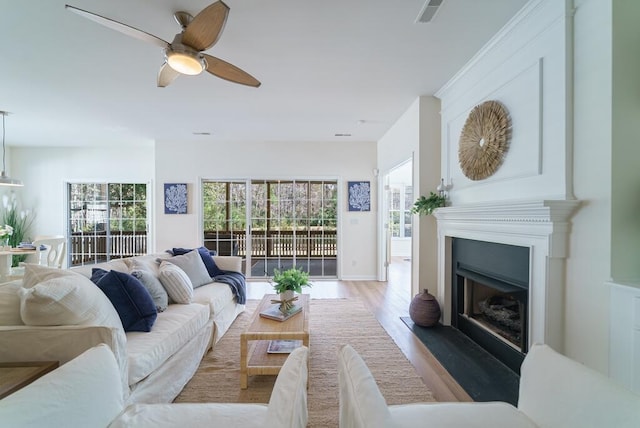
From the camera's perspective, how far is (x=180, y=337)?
6.57ft

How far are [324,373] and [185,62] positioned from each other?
8.46ft

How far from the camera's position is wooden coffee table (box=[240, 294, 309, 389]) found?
1.98 meters

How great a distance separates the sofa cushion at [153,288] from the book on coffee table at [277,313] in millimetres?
846

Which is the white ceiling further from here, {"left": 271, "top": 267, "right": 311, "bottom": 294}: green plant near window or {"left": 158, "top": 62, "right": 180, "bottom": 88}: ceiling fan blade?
{"left": 271, "top": 267, "right": 311, "bottom": 294}: green plant near window

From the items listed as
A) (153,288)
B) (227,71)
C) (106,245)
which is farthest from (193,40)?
(106,245)

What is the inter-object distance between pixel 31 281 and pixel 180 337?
0.97 metres

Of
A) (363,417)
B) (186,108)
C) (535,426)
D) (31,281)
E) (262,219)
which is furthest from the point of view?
(262,219)

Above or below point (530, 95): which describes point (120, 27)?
above

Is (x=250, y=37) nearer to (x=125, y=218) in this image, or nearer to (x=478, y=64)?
(x=478, y=64)

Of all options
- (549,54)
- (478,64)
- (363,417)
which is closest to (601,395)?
(363,417)

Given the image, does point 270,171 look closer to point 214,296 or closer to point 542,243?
point 214,296

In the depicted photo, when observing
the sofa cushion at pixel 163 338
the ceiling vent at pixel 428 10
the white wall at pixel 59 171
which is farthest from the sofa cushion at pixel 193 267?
the white wall at pixel 59 171

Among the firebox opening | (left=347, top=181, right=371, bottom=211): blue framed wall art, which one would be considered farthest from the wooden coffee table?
(left=347, top=181, right=371, bottom=211): blue framed wall art

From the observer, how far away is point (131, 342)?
1.75m
